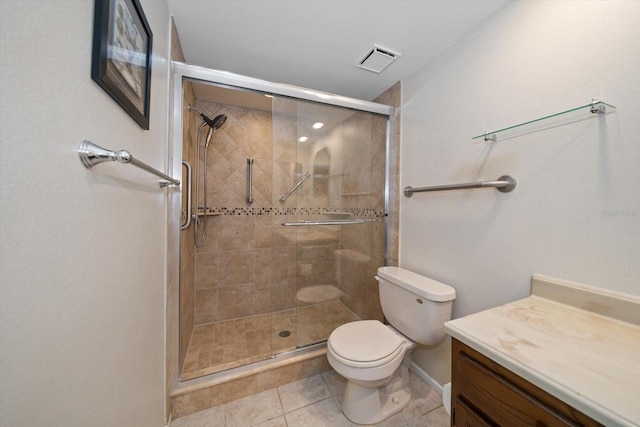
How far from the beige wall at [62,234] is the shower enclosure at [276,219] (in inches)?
29.6

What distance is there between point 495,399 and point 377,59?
1800mm

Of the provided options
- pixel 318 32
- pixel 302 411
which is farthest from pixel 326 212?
pixel 302 411

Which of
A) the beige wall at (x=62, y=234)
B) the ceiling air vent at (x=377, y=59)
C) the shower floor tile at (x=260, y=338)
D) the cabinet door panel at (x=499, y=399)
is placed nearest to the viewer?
the beige wall at (x=62, y=234)

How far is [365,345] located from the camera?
1267 millimetres

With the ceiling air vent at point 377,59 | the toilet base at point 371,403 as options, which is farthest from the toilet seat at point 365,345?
the ceiling air vent at point 377,59

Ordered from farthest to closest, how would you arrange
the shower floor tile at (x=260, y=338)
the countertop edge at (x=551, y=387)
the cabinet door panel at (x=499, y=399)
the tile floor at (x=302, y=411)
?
1. the shower floor tile at (x=260, y=338)
2. the tile floor at (x=302, y=411)
3. the cabinet door panel at (x=499, y=399)
4. the countertop edge at (x=551, y=387)

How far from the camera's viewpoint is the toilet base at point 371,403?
4.14 feet

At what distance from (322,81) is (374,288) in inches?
69.5

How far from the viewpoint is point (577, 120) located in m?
0.89

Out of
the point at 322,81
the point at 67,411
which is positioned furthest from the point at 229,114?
the point at 67,411

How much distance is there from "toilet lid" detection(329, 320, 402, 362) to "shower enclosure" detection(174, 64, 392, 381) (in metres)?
0.44

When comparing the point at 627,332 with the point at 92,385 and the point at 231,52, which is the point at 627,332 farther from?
the point at 231,52

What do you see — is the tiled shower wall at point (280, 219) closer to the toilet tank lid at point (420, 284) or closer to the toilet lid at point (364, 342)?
the toilet tank lid at point (420, 284)

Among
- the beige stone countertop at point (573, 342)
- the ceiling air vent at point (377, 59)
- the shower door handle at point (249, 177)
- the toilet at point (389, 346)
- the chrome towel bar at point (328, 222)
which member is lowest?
the toilet at point (389, 346)
